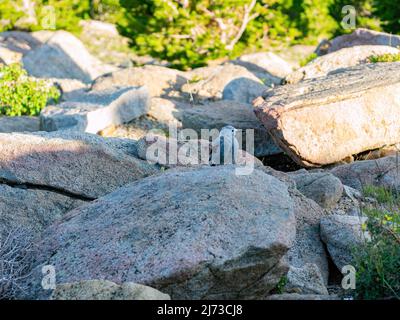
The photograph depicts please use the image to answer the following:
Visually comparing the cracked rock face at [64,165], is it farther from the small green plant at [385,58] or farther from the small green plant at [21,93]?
the small green plant at [385,58]

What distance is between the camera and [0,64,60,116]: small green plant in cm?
1348

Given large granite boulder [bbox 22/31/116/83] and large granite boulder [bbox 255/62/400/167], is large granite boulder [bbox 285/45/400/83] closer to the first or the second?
large granite boulder [bbox 255/62/400/167]

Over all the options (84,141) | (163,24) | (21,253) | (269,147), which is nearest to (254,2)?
(163,24)

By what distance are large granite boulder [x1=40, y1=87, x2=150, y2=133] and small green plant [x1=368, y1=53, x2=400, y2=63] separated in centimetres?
424

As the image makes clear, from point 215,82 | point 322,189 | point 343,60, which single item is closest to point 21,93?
point 215,82

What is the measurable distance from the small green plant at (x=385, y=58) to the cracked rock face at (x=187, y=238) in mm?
7860

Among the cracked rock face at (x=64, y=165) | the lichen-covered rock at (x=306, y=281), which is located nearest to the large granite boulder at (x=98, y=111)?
the cracked rock face at (x=64, y=165)

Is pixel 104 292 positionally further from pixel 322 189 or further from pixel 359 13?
pixel 359 13

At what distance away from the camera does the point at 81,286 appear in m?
4.96

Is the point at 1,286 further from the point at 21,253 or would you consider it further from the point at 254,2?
the point at 254,2

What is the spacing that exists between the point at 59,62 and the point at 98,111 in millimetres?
7013

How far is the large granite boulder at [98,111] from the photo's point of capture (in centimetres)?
1180

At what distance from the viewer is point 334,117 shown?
10188mm

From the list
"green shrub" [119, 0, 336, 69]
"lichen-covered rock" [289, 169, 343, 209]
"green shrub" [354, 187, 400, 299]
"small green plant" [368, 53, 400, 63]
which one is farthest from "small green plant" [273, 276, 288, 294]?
"green shrub" [119, 0, 336, 69]
